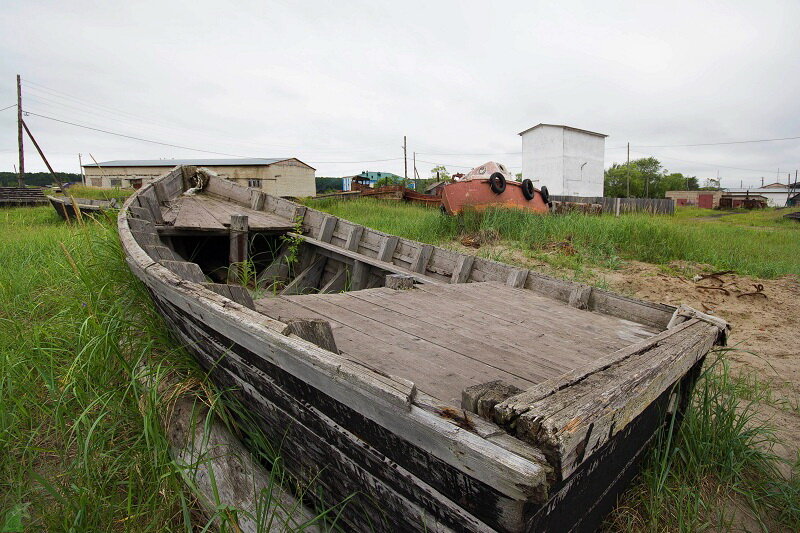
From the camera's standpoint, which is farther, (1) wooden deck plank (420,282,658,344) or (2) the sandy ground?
(2) the sandy ground

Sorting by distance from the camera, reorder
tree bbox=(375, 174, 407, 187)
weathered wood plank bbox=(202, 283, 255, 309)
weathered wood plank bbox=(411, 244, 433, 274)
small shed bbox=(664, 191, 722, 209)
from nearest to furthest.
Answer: weathered wood plank bbox=(202, 283, 255, 309) < weathered wood plank bbox=(411, 244, 433, 274) < tree bbox=(375, 174, 407, 187) < small shed bbox=(664, 191, 722, 209)

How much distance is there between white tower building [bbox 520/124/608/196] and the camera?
30.1 m

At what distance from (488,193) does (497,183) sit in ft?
1.36

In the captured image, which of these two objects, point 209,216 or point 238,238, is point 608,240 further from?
point 209,216

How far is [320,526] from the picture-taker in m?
1.64

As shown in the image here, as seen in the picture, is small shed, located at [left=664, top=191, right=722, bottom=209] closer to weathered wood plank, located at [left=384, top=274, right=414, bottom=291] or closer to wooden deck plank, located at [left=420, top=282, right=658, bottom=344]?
wooden deck plank, located at [left=420, top=282, right=658, bottom=344]

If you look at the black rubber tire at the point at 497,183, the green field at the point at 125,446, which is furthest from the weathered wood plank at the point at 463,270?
the black rubber tire at the point at 497,183

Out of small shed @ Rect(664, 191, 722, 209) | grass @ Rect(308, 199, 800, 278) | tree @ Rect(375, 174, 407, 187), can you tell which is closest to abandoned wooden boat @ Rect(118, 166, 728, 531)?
grass @ Rect(308, 199, 800, 278)

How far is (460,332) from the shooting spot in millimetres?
2373

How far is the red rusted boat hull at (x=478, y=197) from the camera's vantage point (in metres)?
10.9

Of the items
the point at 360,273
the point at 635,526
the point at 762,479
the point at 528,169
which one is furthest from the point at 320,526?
the point at 528,169

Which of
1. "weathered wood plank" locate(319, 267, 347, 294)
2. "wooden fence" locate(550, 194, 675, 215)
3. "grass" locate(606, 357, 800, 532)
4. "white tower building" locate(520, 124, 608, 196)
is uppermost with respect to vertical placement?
"white tower building" locate(520, 124, 608, 196)

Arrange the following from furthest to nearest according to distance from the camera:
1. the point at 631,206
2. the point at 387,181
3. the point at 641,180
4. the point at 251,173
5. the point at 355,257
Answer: the point at 641,180
the point at 387,181
the point at 251,173
the point at 631,206
the point at 355,257

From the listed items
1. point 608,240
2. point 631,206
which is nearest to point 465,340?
point 608,240
